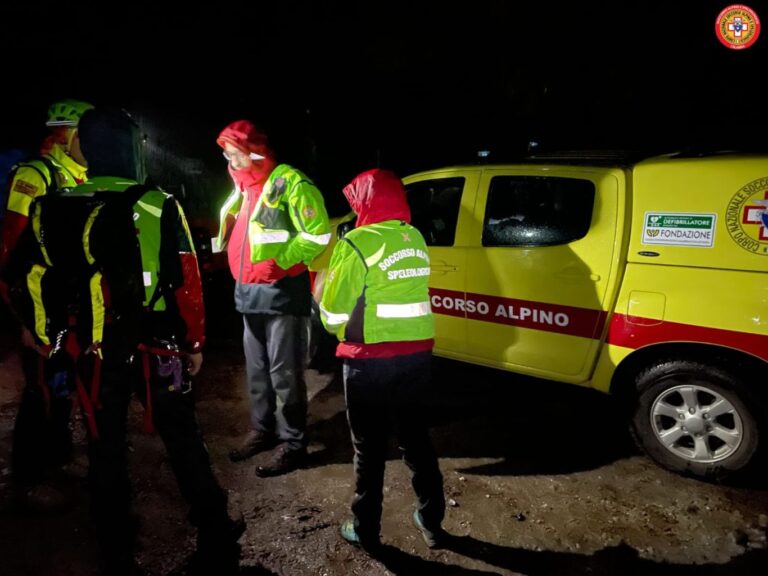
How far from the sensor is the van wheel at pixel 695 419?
3.08 metres

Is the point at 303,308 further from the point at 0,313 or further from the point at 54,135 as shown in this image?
the point at 0,313

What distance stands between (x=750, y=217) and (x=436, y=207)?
2139 millimetres

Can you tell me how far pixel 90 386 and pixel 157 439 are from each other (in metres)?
1.80

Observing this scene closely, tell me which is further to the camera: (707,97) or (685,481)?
(707,97)

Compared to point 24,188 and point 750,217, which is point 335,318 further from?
point 750,217

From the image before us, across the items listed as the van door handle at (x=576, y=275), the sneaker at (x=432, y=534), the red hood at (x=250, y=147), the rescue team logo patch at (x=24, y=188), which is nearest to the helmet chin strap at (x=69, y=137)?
the rescue team logo patch at (x=24, y=188)

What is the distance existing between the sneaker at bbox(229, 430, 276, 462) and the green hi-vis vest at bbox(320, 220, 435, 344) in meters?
1.54

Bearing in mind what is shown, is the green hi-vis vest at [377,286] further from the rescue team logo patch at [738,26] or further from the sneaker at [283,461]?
the rescue team logo patch at [738,26]

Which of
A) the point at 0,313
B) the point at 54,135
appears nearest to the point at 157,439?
the point at 54,135

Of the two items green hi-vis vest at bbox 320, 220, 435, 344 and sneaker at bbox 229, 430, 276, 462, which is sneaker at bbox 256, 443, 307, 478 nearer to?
sneaker at bbox 229, 430, 276, 462

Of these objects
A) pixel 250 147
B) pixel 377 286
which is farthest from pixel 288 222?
pixel 377 286

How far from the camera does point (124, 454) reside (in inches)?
87.5

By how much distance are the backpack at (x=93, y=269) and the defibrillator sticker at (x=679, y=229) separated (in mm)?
2838

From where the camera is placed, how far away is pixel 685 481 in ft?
10.7
